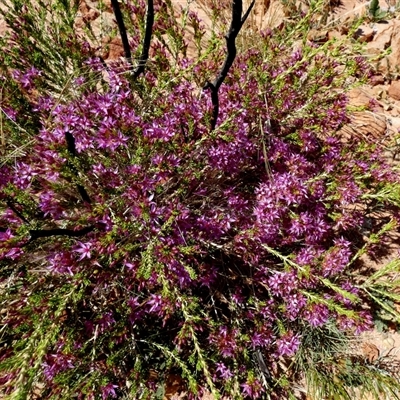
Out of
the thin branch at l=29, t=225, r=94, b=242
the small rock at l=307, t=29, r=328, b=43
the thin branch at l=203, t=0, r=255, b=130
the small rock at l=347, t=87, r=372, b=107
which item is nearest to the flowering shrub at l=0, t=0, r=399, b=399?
the thin branch at l=29, t=225, r=94, b=242

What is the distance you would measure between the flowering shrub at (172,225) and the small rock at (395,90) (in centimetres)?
192

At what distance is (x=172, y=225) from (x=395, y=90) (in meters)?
4.08

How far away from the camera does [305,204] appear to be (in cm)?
361

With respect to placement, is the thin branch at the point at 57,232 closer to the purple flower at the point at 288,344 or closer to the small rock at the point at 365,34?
the purple flower at the point at 288,344

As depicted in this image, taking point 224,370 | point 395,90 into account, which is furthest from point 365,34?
point 224,370

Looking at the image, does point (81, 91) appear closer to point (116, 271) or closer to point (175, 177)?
point (175, 177)

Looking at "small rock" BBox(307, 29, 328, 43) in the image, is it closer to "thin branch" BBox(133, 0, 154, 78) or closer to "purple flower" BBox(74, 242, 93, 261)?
"thin branch" BBox(133, 0, 154, 78)

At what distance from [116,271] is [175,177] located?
0.94 m

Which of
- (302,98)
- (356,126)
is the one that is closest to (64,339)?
(302,98)

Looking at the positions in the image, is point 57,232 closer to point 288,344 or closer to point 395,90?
point 288,344

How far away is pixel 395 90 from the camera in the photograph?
531cm

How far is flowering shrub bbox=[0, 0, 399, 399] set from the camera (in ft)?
8.80

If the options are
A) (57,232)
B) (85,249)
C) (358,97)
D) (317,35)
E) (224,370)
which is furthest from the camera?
(317,35)

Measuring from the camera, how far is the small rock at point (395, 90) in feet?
17.4
